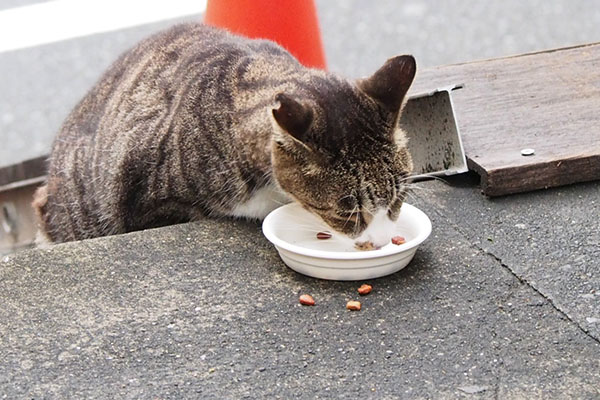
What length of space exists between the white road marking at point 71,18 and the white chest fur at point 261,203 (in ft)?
12.1

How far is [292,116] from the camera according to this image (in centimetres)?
264

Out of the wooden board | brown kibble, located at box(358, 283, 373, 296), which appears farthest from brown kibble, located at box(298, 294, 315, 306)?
the wooden board

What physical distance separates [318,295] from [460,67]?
1.94m

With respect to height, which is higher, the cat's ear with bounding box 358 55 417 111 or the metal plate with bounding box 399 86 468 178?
the cat's ear with bounding box 358 55 417 111

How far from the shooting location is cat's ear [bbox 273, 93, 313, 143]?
2.61 m

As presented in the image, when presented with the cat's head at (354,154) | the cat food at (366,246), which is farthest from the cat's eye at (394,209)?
the cat food at (366,246)

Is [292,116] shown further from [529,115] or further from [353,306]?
[529,115]

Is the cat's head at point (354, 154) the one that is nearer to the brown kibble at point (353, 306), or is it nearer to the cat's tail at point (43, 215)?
the brown kibble at point (353, 306)

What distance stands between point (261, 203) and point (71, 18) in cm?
418

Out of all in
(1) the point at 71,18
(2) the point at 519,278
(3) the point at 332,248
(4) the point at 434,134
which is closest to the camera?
(2) the point at 519,278

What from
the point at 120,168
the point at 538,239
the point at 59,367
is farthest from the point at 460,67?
the point at 59,367

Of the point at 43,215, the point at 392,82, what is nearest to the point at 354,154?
the point at 392,82

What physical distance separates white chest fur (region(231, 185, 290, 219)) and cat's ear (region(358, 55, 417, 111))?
0.57m

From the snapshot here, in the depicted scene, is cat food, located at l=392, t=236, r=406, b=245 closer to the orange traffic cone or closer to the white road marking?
the orange traffic cone
